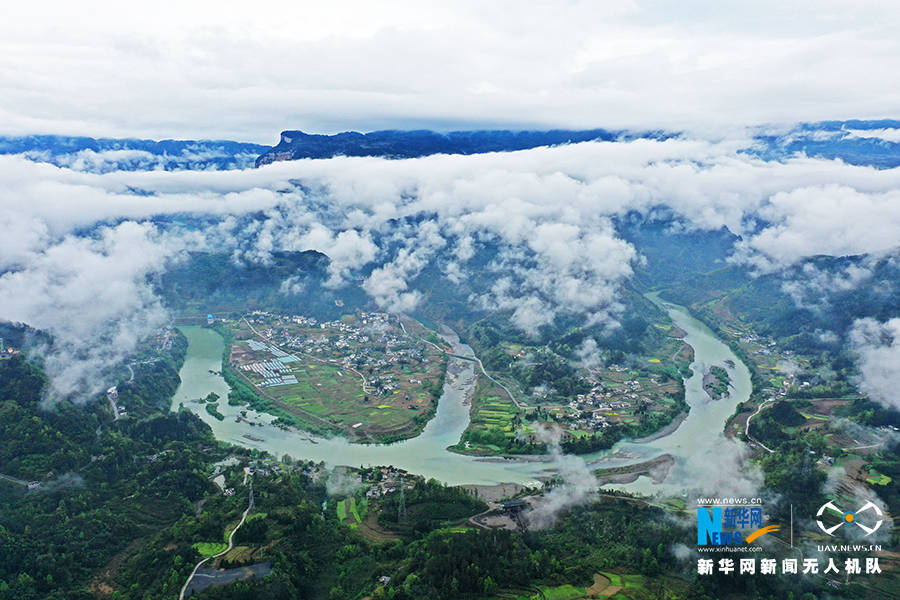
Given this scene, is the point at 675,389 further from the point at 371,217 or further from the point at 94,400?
the point at 371,217

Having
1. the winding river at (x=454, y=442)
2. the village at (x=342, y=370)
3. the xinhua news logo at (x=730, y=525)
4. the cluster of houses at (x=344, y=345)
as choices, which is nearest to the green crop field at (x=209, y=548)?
the winding river at (x=454, y=442)

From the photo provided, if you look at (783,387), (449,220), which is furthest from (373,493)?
(449,220)

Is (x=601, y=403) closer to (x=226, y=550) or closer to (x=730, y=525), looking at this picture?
(x=730, y=525)

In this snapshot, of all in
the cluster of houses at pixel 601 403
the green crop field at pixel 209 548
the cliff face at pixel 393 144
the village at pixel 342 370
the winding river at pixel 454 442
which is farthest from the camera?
the cliff face at pixel 393 144

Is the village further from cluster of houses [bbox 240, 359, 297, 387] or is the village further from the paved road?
the paved road

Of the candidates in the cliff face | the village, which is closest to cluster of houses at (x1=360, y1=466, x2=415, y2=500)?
the village

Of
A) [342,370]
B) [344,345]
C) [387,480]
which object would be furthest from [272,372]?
[387,480]

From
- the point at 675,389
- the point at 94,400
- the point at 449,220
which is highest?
the point at 449,220

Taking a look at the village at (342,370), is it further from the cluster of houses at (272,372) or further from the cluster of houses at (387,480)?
the cluster of houses at (387,480)
